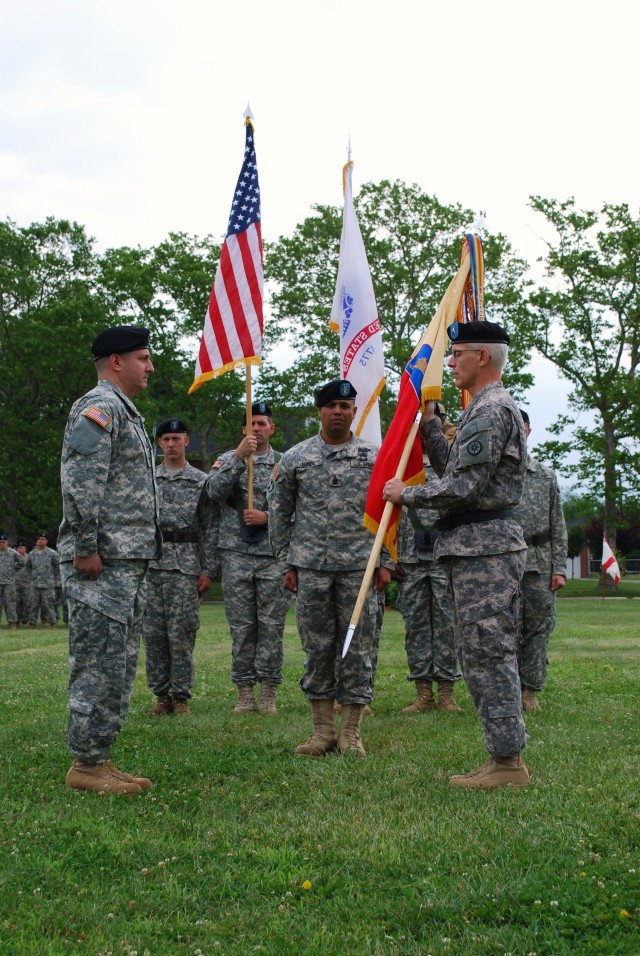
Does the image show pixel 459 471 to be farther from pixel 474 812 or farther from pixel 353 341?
pixel 353 341

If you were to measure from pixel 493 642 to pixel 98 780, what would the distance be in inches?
90.6

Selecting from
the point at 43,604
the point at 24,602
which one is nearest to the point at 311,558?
the point at 43,604

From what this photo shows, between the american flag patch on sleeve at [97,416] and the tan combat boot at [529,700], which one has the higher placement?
the american flag patch on sleeve at [97,416]

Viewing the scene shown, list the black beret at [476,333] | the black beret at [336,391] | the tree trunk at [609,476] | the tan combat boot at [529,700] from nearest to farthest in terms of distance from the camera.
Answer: the black beret at [476,333], the black beret at [336,391], the tan combat boot at [529,700], the tree trunk at [609,476]

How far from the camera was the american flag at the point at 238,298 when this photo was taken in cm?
904

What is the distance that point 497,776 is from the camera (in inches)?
204

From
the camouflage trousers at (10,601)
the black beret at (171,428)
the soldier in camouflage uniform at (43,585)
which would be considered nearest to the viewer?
the black beret at (171,428)

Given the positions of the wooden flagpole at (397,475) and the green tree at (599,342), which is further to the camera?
the green tree at (599,342)

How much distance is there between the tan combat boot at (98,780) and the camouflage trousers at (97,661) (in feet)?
0.22

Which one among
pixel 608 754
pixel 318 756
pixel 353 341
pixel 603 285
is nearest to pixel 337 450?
pixel 318 756

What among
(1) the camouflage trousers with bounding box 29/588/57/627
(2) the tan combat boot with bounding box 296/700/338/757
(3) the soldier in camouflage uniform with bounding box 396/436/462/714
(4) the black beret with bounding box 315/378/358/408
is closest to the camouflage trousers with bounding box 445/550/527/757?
(2) the tan combat boot with bounding box 296/700/338/757

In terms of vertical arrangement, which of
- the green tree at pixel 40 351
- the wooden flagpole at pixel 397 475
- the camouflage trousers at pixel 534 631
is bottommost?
the camouflage trousers at pixel 534 631

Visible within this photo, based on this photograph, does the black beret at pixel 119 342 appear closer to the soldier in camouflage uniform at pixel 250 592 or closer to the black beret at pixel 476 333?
the black beret at pixel 476 333

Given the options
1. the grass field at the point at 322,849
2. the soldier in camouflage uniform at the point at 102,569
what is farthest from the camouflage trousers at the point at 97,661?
the grass field at the point at 322,849
